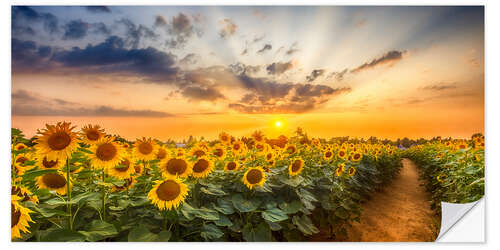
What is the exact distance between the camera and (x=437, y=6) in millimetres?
3188

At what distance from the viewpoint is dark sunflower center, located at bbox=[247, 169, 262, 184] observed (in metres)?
2.35

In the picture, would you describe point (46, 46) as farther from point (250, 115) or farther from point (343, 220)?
point (343, 220)

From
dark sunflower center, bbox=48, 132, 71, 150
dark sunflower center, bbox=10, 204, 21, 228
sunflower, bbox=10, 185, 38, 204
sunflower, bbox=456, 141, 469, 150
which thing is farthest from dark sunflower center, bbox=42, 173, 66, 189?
sunflower, bbox=456, 141, 469, 150

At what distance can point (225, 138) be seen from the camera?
3.11 meters

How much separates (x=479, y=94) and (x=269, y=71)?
2.18m

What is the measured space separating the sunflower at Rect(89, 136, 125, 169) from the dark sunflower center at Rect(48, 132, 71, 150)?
182 mm

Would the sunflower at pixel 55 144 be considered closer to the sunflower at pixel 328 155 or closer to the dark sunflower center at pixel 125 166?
the dark sunflower center at pixel 125 166

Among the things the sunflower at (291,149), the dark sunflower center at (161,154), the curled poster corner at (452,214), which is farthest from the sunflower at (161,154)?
the curled poster corner at (452,214)

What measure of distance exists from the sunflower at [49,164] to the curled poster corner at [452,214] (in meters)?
3.36

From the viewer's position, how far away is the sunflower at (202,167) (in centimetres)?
227

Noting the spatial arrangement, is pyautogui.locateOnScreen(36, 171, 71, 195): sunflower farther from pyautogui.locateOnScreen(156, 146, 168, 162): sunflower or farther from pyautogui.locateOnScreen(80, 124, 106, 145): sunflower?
pyautogui.locateOnScreen(156, 146, 168, 162): sunflower

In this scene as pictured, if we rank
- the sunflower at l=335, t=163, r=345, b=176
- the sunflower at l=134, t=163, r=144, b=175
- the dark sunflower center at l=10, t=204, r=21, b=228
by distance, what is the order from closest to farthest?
1. the dark sunflower center at l=10, t=204, r=21, b=228
2. the sunflower at l=134, t=163, r=144, b=175
3. the sunflower at l=335, t=163, r=345, b=176

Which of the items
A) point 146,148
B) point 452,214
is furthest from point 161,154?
point 452,214

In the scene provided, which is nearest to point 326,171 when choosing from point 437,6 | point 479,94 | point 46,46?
point 479,94
